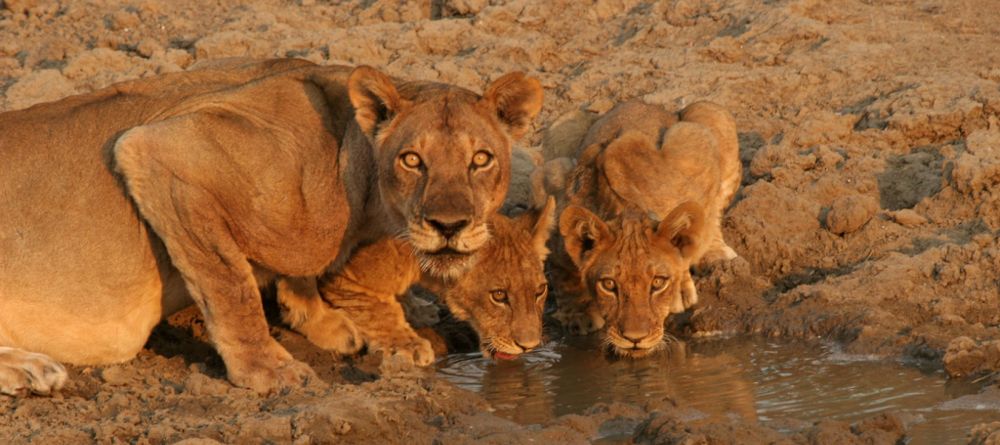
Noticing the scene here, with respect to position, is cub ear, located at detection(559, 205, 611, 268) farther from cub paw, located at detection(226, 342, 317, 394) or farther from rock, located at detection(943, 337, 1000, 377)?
rock, located at detection(943, 337, 1000, 377)

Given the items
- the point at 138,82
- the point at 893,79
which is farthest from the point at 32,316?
the point at 893,79

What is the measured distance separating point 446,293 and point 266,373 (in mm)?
1271

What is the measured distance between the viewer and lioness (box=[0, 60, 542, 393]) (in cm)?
714

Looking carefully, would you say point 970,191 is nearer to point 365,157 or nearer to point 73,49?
point 365,157

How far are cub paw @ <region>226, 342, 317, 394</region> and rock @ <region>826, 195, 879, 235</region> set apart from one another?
→ 350 centimetres

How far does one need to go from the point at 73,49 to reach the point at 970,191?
6.62 metres

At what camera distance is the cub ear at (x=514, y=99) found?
7348 mm

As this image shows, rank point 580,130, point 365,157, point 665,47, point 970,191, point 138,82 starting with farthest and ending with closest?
point 665,47 < point 580,130 < point 970,191 < point 138,82 < point 365,157

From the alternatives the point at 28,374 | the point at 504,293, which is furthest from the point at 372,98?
the point at 28,374

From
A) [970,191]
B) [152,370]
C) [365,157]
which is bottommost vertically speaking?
[152,370]

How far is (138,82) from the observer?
799cm

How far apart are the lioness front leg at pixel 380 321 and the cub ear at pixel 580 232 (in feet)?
3.05

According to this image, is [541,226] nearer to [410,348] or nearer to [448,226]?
[410,348]

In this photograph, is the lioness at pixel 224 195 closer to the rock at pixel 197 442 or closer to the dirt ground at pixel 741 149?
the dirt ground at pixel 741 149
